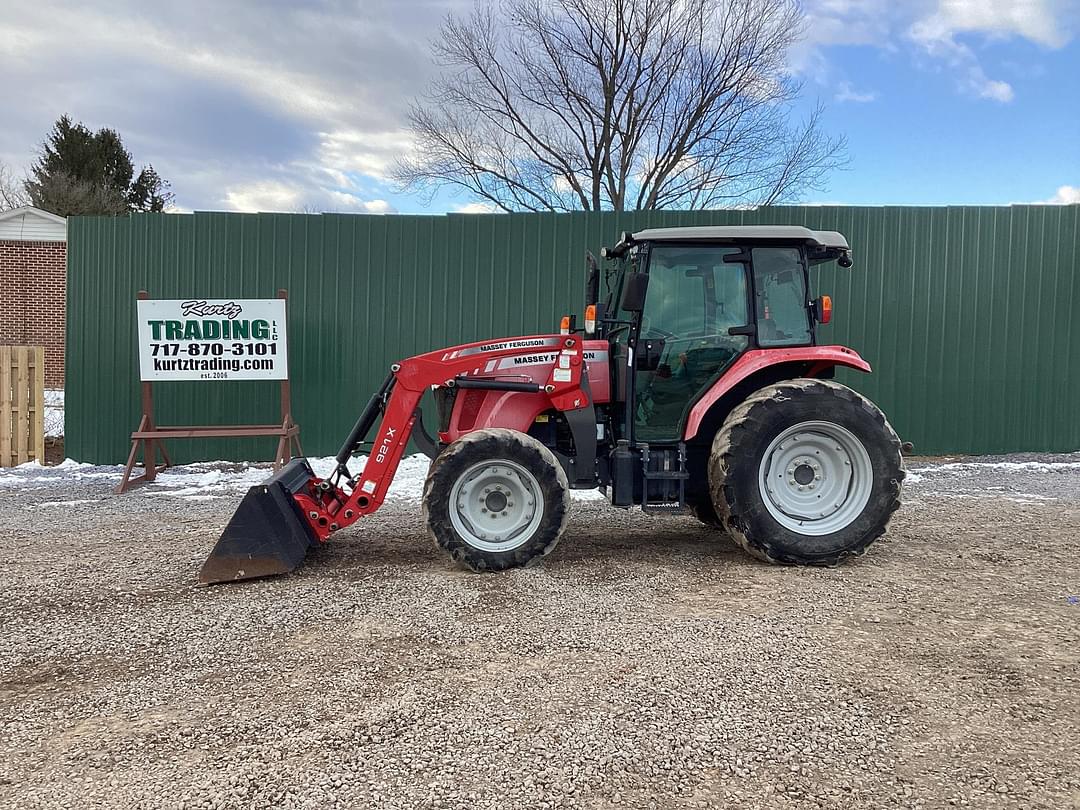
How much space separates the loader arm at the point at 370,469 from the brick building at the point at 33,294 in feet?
52.3

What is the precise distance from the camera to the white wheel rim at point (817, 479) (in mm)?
4852

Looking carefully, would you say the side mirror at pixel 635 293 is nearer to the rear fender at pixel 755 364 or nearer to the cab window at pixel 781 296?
the rear fender at pixel 755 364

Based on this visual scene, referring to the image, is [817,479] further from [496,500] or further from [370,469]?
[370,469]

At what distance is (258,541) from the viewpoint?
452 cm

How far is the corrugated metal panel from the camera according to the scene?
9289mm

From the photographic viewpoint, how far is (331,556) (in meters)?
5.14

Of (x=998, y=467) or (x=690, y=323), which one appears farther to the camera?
(x=998, y=467)

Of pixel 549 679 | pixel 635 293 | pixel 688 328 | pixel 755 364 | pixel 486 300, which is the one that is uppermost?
pixel 486 300

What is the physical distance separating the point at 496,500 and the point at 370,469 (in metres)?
0.85

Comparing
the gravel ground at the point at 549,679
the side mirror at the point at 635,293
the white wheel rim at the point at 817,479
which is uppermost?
the side mirror at the point at 635,293

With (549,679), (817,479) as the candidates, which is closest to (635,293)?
(817,479)

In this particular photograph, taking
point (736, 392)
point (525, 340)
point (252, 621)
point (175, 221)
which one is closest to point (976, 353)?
point (736, 392)

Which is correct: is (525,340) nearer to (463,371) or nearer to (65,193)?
(463,371)

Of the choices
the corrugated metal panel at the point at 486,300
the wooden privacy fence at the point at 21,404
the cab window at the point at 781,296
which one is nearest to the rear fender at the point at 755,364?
the cab window at the point at 781,296
